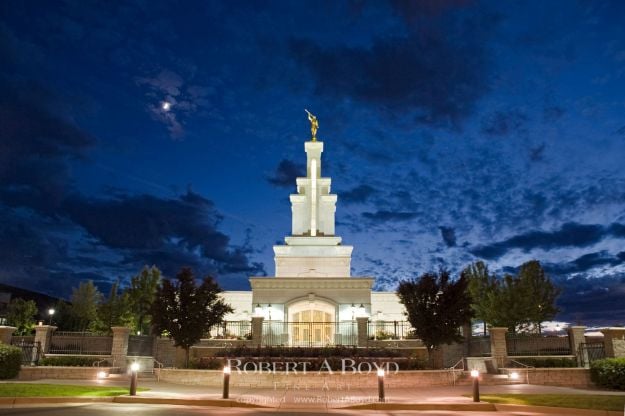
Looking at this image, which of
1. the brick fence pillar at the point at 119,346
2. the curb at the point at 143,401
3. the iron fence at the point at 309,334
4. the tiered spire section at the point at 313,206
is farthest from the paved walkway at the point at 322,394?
the tiered spire section at the point at 313,206

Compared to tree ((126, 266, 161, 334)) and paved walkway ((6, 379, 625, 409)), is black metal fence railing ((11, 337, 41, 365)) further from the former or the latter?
tree ((126, 266, 161, 334))

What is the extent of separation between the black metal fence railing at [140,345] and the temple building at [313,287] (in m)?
9.26

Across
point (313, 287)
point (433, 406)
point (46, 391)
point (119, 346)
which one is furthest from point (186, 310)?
point (313, 287)

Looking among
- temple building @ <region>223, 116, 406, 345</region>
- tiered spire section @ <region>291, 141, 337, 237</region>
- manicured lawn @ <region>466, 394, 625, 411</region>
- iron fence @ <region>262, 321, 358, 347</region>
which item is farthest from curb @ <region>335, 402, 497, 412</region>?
tiered spire section @ <region>291, 141, 337, 237</region>

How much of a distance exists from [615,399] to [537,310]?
89.5 feet

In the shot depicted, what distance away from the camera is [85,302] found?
5941 centimetres

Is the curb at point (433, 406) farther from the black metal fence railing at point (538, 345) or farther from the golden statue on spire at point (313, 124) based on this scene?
the golden statue on spire at point (313, 124)

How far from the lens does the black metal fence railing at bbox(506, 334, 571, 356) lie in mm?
27703

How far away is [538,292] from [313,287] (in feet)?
61.5

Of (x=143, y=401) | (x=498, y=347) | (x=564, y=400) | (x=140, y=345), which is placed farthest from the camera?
(x=140, y=345)

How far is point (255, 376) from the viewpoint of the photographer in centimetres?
2203

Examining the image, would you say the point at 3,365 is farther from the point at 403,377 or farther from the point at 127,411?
the point at 403,377

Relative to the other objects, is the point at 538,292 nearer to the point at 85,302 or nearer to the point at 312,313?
the point at 312,313

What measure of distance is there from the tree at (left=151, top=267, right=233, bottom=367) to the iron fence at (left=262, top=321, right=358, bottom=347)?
9306 millimetres
